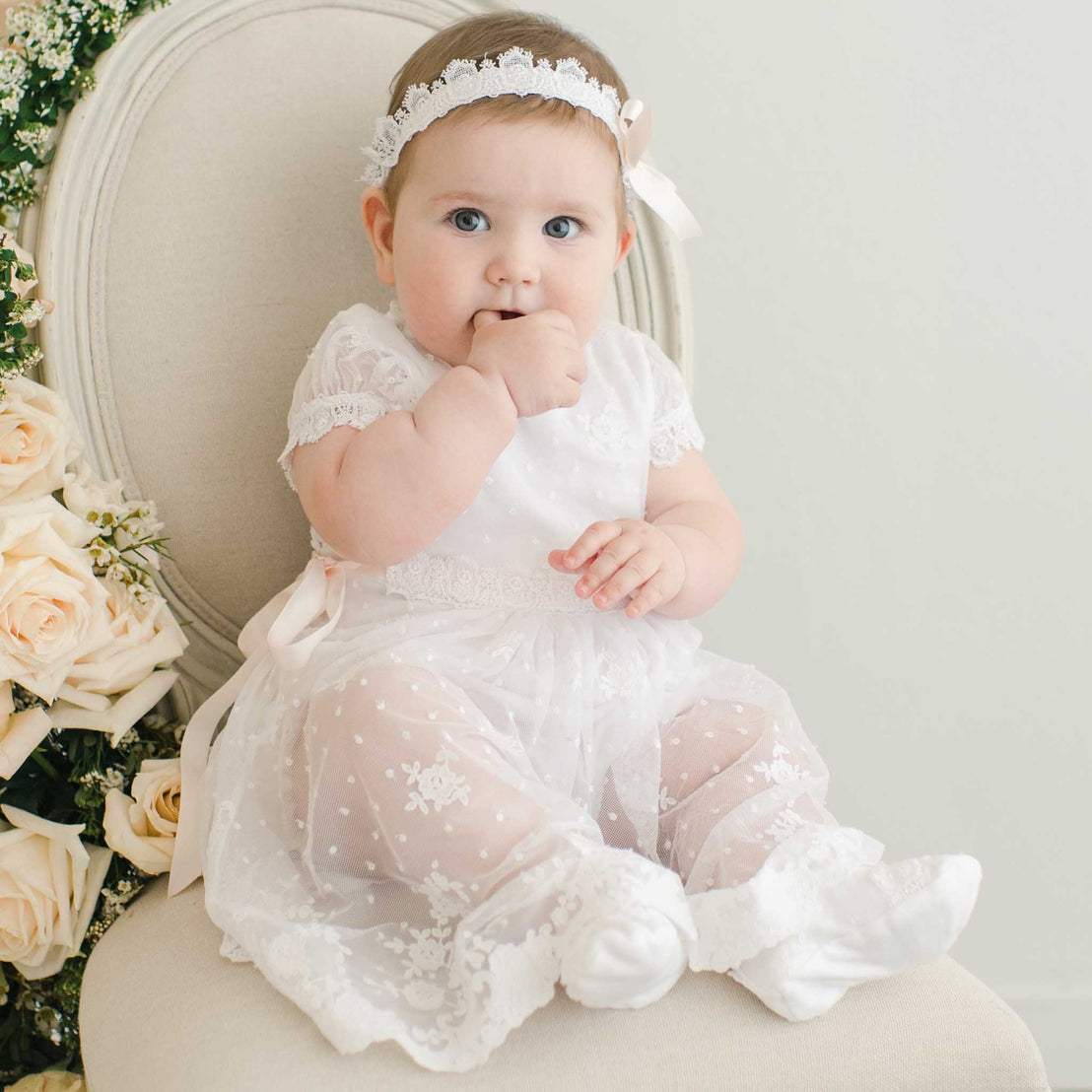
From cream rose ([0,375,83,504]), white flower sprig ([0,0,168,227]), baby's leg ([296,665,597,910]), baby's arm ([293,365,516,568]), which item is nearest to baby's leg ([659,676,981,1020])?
baby's leg ([296,665,597,910])

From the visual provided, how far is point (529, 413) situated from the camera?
3.68 feet

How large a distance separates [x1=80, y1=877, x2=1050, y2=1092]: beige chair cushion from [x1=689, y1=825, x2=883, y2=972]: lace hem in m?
0.05

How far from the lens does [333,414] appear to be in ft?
3.80

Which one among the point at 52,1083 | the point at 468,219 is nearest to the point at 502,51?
the point at 468,219

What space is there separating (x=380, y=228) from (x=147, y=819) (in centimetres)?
68

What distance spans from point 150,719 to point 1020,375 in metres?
1.25

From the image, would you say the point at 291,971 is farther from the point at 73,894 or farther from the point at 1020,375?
the point at 1020,375

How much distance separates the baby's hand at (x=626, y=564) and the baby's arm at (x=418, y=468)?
122 mm

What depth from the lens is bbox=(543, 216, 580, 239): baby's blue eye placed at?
120cm

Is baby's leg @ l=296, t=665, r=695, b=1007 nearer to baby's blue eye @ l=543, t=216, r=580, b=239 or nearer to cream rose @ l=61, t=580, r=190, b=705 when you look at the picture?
cream rose @ l=61, t=580, r=190, b=705

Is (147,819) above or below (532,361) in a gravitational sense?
below

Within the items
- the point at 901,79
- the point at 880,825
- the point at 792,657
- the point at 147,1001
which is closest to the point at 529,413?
the point at 147,1001

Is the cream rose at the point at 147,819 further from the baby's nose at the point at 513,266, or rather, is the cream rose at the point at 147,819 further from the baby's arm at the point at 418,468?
the baby's nose at the point at 513,266

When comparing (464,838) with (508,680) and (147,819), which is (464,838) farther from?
(147,819)
